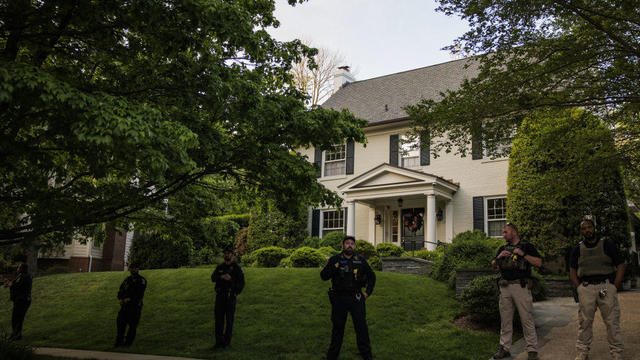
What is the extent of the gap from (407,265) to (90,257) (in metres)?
13.0

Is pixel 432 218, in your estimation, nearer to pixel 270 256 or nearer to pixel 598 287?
pixel 270 256

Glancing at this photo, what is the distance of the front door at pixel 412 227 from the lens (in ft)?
66.2

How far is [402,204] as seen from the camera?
19484mm

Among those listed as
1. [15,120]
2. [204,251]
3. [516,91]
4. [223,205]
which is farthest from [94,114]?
[204,251]

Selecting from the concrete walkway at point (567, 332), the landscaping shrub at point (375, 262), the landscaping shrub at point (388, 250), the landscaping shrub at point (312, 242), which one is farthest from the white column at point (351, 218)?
the concrete walkway at point (567, 332)

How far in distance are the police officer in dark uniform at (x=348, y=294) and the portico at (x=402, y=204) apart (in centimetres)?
1107

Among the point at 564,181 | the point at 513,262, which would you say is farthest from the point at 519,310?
the point at 564,181

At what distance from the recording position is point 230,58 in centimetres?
740

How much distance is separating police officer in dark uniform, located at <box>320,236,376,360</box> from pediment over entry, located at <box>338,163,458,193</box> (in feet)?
38.1

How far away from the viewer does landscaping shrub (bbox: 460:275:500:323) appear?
27.9 ft

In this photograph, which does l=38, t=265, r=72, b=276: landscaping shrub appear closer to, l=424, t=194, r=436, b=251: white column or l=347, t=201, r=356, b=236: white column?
l=347, t=201, r=356, b=236: white column

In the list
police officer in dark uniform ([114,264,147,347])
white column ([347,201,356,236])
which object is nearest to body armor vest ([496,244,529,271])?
police officer in dark uniform ([114,264,147,347])

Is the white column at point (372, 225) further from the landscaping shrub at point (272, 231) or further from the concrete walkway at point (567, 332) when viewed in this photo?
the concrete walkway at point (567, 332)

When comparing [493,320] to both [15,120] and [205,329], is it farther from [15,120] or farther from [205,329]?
[15,120]
